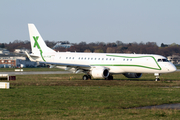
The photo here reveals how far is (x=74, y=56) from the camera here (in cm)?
4725

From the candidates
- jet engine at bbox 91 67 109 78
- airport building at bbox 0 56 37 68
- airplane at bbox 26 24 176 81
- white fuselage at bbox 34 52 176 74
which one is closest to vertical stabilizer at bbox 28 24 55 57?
airplane at bbox 26 24 176 81

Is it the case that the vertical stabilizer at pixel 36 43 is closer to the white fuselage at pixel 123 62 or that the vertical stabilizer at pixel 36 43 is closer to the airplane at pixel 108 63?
the airplane at pixel 108 63

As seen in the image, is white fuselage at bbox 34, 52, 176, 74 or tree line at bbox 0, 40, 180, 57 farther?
tree line at bbox 0, 40, 180, 57

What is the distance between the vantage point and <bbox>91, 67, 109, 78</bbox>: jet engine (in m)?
41.8

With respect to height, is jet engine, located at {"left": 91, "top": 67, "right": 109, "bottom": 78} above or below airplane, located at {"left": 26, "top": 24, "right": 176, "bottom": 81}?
below

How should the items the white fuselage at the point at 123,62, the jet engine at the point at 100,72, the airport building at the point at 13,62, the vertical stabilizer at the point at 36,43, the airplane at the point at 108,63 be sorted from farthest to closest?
the airport building at the point at 13,62 → the vertical stabilizer at the point at 36,43 → the jet engine at the point at 100,72 → the airplane at the point at 108,63 → the white fuselage at the point at 123,62

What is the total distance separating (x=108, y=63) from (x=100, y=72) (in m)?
2.61

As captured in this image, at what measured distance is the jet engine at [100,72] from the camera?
41750 millimetres

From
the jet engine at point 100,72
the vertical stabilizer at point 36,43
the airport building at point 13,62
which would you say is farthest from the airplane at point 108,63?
the airport building at point 13,62

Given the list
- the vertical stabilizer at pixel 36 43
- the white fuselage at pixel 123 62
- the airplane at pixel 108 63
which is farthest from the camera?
the vertical stabilizer at pixel 36 43

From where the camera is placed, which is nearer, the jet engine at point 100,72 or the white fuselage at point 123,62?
the white fuselage at point 123,62

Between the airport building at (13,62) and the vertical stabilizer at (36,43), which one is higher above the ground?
the vertical stabilizer at (36,43)

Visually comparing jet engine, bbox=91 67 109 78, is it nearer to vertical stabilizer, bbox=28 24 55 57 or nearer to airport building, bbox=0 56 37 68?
vertical stabilizer, bbox=28 24 55 57

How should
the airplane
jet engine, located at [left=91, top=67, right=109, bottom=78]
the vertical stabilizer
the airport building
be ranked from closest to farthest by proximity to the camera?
the airplane < jet engine, located at [left=91, top=67, right=109, bottom=78] < the vertical stabilizer < the airport building
